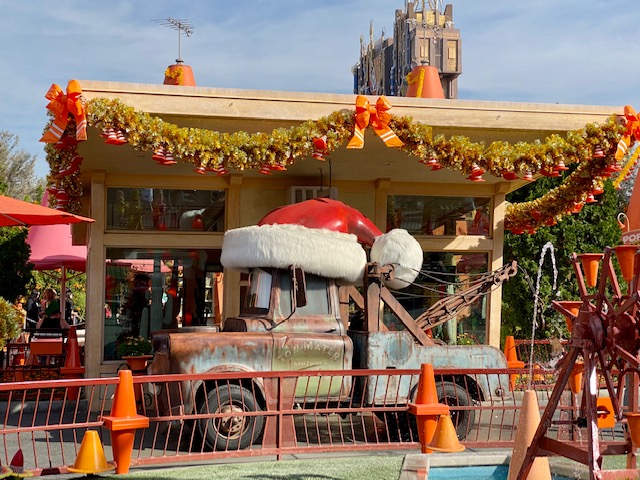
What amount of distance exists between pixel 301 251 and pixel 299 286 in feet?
1.81

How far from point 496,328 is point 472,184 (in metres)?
2.52

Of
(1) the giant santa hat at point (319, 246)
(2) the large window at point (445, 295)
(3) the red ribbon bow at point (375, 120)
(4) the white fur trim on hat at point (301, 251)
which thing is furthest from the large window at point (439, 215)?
(4) the white fur trim on hat at point (301, 251)

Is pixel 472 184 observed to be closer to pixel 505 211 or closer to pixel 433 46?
pixel 505 211

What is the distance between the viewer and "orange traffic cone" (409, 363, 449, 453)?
8477mm

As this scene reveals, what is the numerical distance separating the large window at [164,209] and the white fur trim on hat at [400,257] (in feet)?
12.7

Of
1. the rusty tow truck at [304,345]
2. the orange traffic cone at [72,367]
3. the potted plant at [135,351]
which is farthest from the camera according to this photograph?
the orange traffic cone at [72,367]

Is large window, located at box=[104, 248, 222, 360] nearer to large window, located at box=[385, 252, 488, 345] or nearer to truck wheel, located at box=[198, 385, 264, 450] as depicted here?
large window, located at box=[385, 252, 488, 345]

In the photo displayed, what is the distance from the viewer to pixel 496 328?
47.5 feet

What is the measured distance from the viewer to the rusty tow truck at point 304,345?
30.1 ft

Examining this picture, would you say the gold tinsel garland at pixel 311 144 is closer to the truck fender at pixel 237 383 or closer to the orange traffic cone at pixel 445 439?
the truck fender at pixel 237 383

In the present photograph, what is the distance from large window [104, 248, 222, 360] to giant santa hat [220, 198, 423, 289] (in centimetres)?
283

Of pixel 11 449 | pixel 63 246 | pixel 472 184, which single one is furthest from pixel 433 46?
pixel 11 449

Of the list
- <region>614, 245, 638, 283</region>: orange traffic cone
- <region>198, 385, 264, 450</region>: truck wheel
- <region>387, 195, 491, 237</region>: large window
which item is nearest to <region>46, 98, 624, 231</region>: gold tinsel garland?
<region>387, 195, 491, 237</region>: large window

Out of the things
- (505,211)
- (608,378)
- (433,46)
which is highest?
(433,46)
